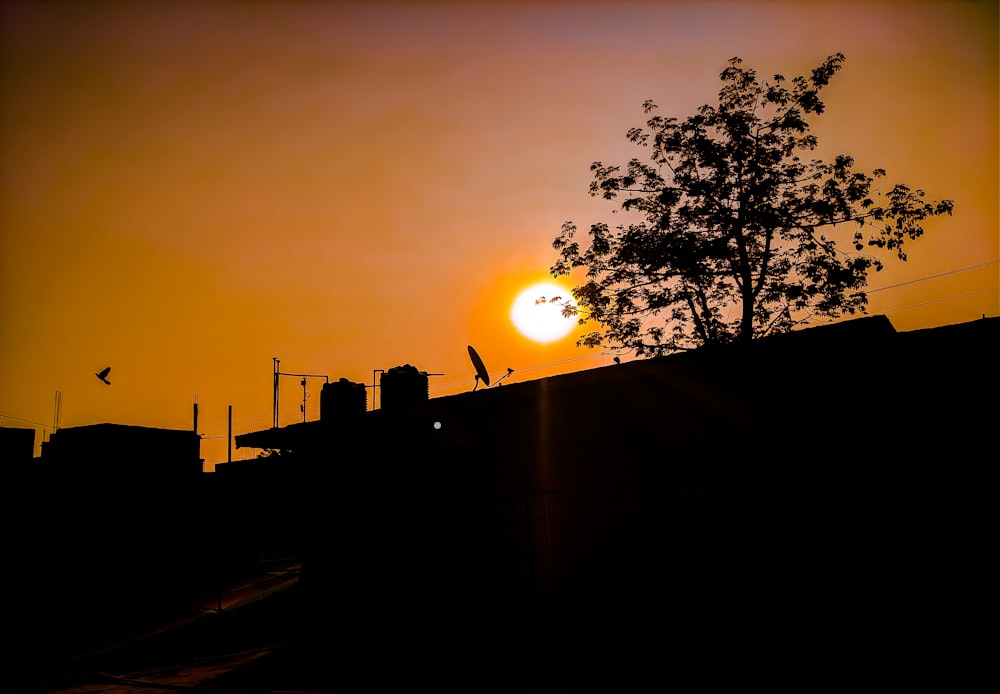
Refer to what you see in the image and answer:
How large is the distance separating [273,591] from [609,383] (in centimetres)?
1629

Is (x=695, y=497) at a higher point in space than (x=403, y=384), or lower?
lower

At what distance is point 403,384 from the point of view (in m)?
15.7

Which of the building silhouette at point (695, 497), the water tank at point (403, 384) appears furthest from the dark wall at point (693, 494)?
the water tank at point (403, 384)

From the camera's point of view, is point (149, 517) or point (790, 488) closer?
point (790, 488)

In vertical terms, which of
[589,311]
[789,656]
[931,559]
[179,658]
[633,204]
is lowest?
[179,658]

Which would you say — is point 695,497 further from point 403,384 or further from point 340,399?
point 340,399

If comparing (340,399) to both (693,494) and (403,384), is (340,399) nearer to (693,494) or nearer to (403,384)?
(403,384)

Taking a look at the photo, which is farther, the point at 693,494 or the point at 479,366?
the point at 479,366

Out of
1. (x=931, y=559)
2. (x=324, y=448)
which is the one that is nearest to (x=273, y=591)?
(x=324, y=448)

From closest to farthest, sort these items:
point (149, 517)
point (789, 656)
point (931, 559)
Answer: point (931, 559) → point (789, 656) → point (149, 517)

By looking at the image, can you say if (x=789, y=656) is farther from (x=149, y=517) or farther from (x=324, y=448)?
(x=149, y=517)

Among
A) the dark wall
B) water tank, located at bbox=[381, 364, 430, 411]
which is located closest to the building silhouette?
the dark wall

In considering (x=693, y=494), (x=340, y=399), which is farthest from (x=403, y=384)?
(x=693, y=494)

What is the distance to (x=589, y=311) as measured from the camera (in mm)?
25016
